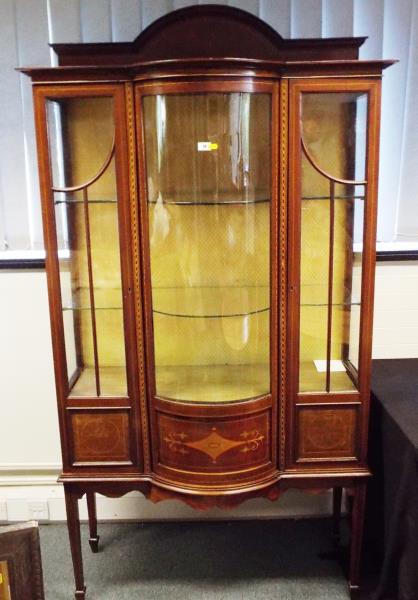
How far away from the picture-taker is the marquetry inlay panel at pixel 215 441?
66.9 inches

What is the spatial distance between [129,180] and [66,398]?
663 mm

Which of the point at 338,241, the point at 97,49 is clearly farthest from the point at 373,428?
the point at 97,49

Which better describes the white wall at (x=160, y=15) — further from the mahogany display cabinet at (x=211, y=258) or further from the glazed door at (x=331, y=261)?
the glazed door at (x=331, y=261)

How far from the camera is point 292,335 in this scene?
1703mm

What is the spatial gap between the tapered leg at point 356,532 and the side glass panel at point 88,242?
0.77 m

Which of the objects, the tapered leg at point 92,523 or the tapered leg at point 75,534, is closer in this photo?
the tapered leg at point 75,534

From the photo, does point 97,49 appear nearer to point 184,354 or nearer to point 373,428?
point 184,354

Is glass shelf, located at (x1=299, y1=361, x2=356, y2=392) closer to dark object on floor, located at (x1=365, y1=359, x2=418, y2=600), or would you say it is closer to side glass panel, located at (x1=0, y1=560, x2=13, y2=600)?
dark object on floor, located at (x1=365, y1=359, x2=418, y2=600)

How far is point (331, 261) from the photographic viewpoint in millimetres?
1726

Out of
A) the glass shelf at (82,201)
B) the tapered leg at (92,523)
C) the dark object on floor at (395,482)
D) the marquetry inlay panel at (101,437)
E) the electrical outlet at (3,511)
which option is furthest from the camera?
the electrical outlet at (3,511)

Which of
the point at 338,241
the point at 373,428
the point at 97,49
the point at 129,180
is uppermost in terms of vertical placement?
the point at 97,49

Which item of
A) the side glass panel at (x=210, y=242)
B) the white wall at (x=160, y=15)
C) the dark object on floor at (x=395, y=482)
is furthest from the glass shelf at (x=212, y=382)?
the white wall at (x=160, y=15)

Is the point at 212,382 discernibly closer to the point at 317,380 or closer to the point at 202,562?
the point at 317,380

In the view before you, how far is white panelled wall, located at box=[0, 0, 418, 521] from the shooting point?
194cm
